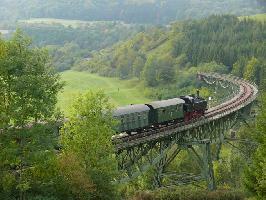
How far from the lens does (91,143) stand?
29.3 metres

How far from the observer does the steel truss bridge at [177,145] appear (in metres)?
39.6

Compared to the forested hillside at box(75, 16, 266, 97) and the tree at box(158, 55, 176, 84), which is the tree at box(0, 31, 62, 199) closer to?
the forested hillside at box(75, 16, 266, 97)

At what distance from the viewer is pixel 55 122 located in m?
26.0

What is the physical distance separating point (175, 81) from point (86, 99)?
119 m

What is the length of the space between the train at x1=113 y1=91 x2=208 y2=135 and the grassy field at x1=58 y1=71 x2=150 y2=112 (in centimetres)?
8328

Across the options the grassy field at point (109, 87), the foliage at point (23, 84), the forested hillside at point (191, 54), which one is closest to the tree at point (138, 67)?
the forested hillside at point (191, 54)

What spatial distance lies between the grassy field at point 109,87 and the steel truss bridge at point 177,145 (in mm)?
73821

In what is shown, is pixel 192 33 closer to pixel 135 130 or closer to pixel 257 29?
pixel 257 29

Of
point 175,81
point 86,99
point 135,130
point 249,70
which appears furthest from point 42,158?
point 175,81

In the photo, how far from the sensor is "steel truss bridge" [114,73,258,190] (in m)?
39.6

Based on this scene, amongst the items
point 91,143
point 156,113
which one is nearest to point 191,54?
point 156,113

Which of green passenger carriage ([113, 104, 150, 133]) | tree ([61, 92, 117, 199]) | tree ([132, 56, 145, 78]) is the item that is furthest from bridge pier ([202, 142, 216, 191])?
tree ([132, 56, 145, 78])

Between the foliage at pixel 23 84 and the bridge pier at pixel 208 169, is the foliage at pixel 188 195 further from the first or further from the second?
the foliage at pixel 23 84

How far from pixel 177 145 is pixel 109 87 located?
110132 millimetres
